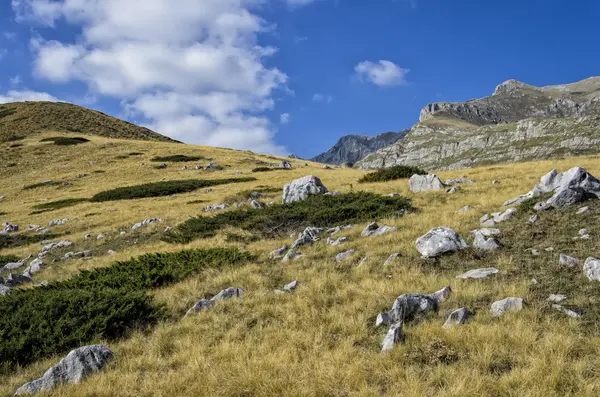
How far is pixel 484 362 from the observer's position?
464 centimetres

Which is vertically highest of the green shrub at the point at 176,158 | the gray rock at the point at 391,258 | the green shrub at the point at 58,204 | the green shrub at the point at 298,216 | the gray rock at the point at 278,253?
the green shrub at the point at 176,158

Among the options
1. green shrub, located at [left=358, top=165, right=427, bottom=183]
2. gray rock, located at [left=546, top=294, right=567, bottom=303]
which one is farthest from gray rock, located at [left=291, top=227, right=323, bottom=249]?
green shrub, located at [left=358, top=165, right=427, bottom=183]

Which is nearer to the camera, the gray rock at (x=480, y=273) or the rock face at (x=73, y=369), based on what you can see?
the rock face at (x=73, y=369)

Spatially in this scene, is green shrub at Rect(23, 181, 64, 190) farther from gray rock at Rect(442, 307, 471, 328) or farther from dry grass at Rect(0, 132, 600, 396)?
gray rock at Rect(442, 307, 471, 328)

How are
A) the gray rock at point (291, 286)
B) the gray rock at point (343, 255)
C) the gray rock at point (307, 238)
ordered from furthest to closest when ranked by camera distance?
the gray rock at point (307, 238), the gray rock at point (343, 255), the gray rock at point (291, 286)

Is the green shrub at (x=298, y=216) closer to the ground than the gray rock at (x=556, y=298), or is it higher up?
higher up

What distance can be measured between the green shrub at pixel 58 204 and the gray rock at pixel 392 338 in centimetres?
3822

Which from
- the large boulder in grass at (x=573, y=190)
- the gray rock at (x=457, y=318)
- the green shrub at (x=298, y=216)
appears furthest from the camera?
the green shrub at (x=298, y=216)

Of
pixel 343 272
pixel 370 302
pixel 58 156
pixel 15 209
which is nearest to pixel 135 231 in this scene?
pixel 343 272

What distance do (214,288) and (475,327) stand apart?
614 centimetres

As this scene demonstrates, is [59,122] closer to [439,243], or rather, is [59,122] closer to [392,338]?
[439,243]

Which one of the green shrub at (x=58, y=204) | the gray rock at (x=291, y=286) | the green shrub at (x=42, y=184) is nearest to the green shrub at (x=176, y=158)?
the green shrub at (x=42, y=184)

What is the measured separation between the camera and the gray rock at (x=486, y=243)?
8781 millimetres

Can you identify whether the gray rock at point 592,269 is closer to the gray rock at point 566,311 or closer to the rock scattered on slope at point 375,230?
the gray rock at point 566,311
